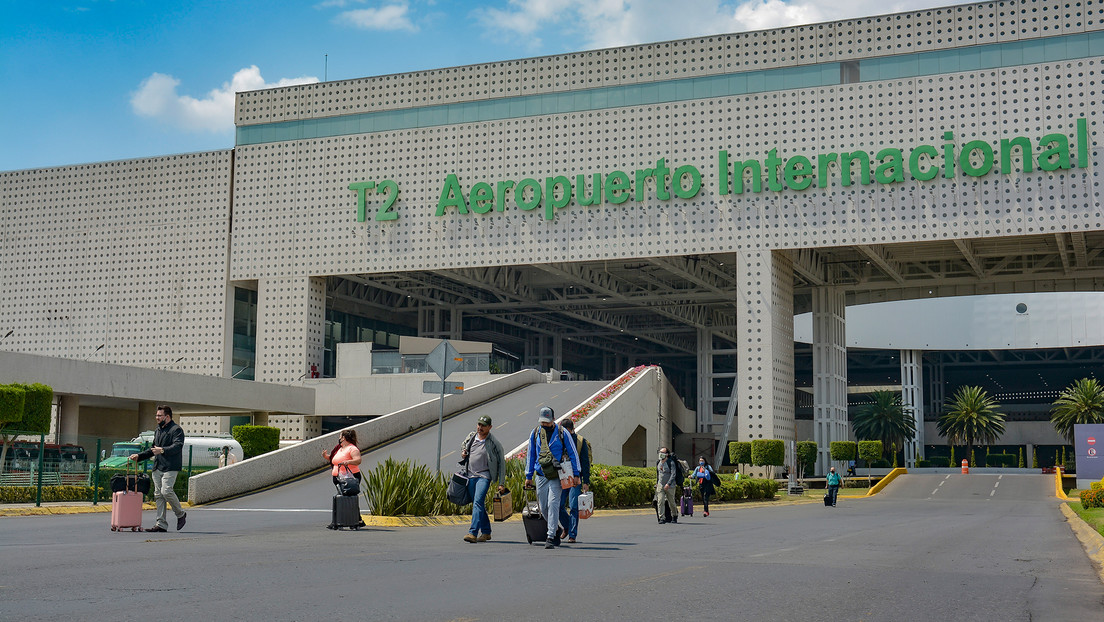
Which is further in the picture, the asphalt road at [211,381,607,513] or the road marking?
the asphalt road at [211,381,607,513]

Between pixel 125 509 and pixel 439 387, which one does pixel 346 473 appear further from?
pixel 439 387

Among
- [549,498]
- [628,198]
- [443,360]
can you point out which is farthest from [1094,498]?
[628,198]

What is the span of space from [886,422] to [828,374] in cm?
3325

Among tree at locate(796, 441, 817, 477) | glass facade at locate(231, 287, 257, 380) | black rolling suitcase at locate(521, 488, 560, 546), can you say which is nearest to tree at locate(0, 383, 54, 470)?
black rolling suitcase at locate(521, 488, 560, 546)

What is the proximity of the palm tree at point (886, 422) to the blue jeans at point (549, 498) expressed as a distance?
77165mm

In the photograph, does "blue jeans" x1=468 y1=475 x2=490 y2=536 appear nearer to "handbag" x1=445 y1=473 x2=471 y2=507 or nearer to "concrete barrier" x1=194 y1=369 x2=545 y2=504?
"handbag" x1=445 y1=473 x2=471 y2=507

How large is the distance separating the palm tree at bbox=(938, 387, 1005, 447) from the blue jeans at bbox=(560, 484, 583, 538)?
280ft

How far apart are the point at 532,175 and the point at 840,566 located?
42.6 m

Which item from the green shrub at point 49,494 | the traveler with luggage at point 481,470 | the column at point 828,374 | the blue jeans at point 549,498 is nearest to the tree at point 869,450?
the column at point 828,374

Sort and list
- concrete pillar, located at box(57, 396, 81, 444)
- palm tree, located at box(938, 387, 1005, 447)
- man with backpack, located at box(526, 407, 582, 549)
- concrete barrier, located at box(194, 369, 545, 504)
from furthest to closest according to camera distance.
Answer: palm tree, located at box(938, 387, 1005, 447) < concrete pillar, located at box(57, 396, 81, 444) < concrete barrier, located at box(194, 369, 545, 504) < man with backpack, located at box(526, 407, 582, 549)

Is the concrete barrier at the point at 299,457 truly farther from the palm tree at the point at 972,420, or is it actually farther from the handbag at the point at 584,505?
the palm tree at the point at 972,420

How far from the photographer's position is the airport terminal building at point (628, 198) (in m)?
47.5

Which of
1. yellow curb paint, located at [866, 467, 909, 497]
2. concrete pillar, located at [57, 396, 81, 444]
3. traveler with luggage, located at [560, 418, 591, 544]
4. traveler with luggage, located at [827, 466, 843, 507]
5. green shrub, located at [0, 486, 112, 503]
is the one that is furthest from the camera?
yellow curb paint, located at [866, 467, 909, 497]

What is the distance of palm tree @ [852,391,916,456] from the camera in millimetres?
87938
